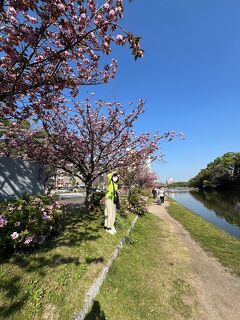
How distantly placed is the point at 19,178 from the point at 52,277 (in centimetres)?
478

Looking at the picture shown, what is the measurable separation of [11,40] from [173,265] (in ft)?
22.5

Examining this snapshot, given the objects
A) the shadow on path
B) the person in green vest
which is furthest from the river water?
the shadow on path

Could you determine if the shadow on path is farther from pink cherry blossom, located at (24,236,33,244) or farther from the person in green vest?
the person in green vest

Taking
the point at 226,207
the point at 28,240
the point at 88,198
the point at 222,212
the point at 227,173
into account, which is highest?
the point at 227,173

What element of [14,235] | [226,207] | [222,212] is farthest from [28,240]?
[226,207]

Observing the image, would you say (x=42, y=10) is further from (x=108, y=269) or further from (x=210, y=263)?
(x=210, y=263)

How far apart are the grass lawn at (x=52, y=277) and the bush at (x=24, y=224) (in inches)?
11.5

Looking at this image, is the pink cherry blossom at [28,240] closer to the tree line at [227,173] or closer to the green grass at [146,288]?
the green grass at [146,288]

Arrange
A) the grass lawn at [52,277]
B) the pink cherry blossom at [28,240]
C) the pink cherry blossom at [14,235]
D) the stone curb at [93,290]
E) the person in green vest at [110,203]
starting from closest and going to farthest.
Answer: the grass lawn at [52,277] < the stone curb at [93,290] < the pink cherry blossom at [14,235] < the pink cherry blossom at [28,240] < the person in green vest at [110,203]

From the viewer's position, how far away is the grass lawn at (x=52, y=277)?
12.7ft

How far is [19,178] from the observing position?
8594 mm

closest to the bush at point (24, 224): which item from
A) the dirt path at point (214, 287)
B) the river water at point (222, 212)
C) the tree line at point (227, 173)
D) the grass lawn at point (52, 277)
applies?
the grass lawn at point (52, 277)

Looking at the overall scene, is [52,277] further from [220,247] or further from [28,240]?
[220,247]

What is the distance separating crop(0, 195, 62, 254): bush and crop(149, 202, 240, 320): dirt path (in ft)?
12.4
